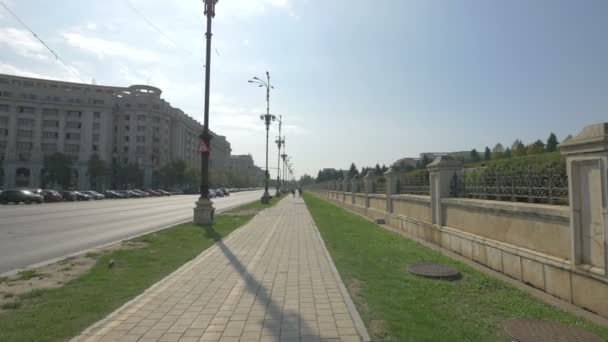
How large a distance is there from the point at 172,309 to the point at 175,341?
114 cm

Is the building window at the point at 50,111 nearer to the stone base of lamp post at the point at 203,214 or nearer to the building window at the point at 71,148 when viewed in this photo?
the building window at the point at 71,148

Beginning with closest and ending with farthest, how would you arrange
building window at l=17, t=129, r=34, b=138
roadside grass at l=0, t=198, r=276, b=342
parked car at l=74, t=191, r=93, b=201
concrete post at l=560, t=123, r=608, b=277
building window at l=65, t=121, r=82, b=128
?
roadside grass at l=0, t=198, r=276, b=342 < concrete post at l=560, t=123, r=608, b=277 < parked car at l=74, t=191, r=93, b=201 < building window at l=17, t=129, r=34, b=138 < building window at l=65, t=121, r=82, b=128

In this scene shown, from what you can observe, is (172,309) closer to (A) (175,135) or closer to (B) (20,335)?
(B) (20,335)

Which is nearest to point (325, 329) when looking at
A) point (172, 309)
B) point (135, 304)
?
point (172, 309)

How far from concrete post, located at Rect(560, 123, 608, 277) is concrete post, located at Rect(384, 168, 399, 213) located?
10.5 m

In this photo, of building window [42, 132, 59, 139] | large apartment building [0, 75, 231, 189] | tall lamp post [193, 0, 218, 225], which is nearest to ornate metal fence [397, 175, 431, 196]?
tall lamp post [193, 0, 218, 225]

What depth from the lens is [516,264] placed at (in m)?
6.81

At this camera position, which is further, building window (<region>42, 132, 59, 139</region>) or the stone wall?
building window (<region>42, 132, 59, 139</region>)

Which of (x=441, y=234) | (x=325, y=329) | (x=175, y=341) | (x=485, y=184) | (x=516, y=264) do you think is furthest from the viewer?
(x=441, y=234)

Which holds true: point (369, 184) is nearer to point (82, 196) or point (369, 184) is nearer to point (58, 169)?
point (82, 196)

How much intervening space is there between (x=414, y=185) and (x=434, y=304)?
875cm

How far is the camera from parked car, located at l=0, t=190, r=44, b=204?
36344 mm

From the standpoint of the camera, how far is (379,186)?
65.4 feet

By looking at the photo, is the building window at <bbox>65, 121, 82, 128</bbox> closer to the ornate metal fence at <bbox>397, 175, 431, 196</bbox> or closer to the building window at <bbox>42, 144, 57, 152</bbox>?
the building window at <bbox>42, 144, 57, 152</bbox>
